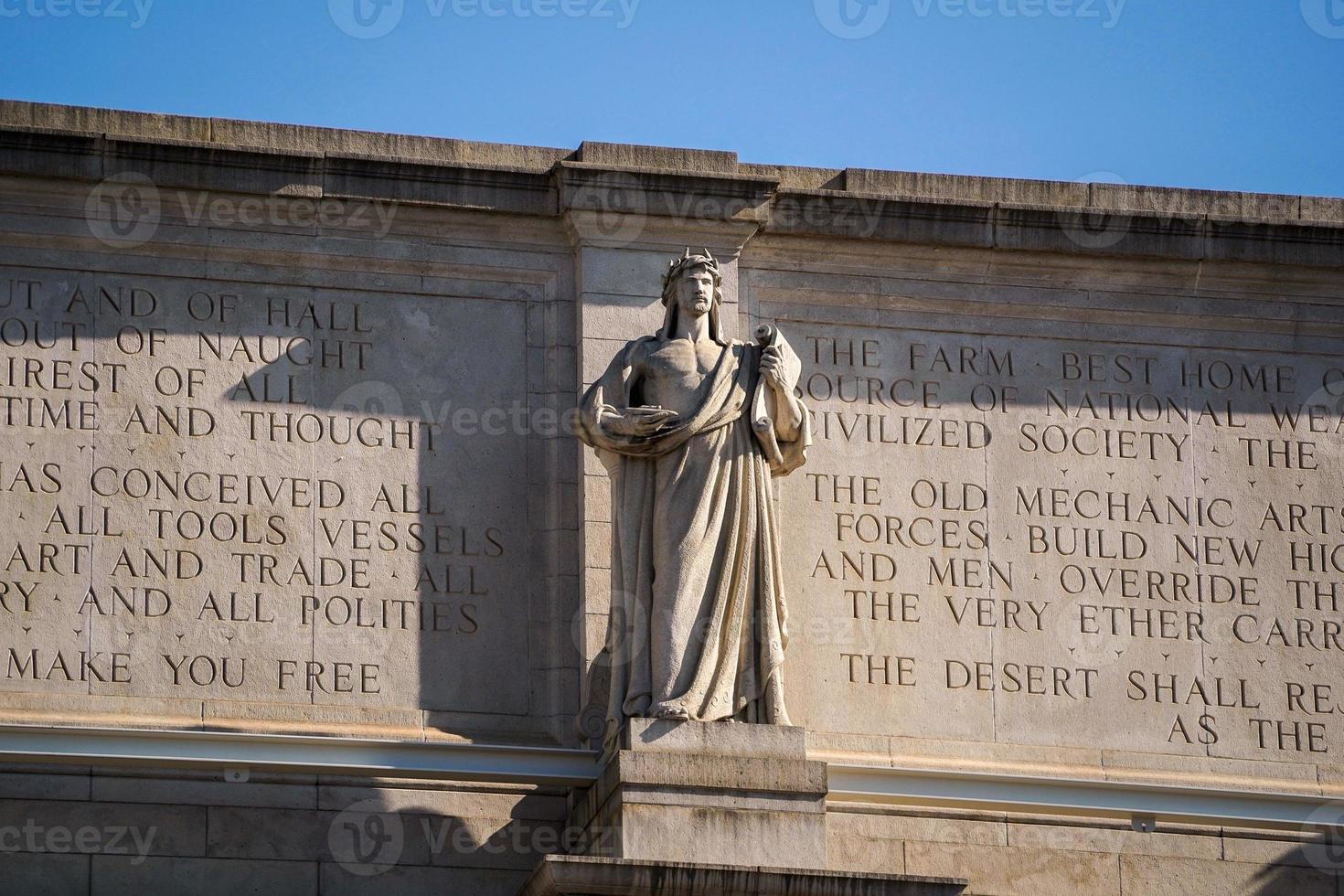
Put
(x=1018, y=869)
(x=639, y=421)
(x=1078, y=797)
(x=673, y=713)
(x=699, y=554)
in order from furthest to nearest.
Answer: (x=1078, y=797) < (x=1018, y=869) < (x=639, y=421) < (x=699, y=554) < (x=673, y=713)

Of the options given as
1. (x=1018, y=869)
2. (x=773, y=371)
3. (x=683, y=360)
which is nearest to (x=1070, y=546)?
(x=1018, y=869)

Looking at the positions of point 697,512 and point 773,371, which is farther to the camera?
point 773,371

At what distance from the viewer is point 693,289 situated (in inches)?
762

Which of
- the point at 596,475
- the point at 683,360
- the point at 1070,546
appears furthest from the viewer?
the point at 1070,546

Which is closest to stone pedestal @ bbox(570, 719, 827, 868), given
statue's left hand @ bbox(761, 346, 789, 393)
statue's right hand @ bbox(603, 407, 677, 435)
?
statue's right hand @ bbox(603, 407, 677, 435)

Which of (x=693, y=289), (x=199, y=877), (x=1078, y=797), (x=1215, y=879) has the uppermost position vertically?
(x=693, y=289)

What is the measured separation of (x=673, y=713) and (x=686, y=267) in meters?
2.95

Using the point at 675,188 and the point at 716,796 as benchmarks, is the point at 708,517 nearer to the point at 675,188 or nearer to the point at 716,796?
the point at 716,796

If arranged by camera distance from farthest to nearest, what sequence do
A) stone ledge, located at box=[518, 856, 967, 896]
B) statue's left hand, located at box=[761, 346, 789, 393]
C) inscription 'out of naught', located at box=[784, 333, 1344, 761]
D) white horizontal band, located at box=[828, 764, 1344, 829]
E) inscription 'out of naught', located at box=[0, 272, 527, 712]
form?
inscription 'out of naught', located at box=[784, 333, 1344, 761] → white horizontal band, located at box=[828, 764, 1344, 829] → inscription 'out of naught', located at box=[0, 272, 527, 712] → statue's left hand, located at box=[761, 346, 789, 393] → stone ledge, located at box=[518, 856, 967, 896]

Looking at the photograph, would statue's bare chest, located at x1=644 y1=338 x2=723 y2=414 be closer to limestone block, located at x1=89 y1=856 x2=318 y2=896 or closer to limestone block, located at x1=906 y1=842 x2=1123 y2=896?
limestone block, located at x1=906 y1=842 x2=1123 y2=896

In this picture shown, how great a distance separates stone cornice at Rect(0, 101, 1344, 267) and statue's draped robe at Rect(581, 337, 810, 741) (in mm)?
2110

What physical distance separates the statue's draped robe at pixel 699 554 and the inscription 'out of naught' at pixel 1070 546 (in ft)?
5.80

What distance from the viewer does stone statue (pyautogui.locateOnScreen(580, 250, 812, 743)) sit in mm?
18531

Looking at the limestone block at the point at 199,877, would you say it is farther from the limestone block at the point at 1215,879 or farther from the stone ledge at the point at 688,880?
the limestone block at the point at 1215,879
